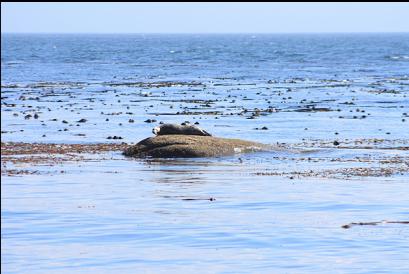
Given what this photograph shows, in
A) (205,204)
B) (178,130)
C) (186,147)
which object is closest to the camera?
(205,204)

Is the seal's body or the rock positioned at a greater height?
the seal's body

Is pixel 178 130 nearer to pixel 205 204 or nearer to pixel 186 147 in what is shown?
pixel 186 147

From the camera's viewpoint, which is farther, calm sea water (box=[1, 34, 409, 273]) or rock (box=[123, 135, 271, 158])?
rock (box=[123, 135, 271, 158])

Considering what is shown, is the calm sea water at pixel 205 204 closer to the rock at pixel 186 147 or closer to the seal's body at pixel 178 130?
the rock at pixel 186 147

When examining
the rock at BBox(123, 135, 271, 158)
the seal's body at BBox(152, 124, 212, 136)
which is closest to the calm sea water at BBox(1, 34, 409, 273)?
the rock at BBox(123, 135, 271, 158)

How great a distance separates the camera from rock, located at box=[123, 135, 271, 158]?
21.2 meters

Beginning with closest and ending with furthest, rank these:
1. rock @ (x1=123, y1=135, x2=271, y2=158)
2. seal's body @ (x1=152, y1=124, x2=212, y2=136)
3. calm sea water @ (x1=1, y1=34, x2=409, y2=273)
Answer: calm sea water @ (x1=1, y1=34, x2=409, y2=273) < rock @ (x1=123, y1=135, x2=271, y2=158) < seal's body @ (x1=152, y1=124, x2=212, y2=136)

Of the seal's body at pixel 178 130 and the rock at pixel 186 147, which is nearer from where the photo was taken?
the rock at pixel 186 147

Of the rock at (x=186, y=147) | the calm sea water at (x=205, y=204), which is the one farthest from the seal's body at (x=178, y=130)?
the calm sea water at (x=205, y=204)

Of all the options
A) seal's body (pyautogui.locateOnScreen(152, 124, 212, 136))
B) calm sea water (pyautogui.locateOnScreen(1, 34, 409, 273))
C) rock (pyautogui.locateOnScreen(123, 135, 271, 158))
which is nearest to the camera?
calm sea water (pyautogui.locateOnScreen(1, 34, 409, 273))

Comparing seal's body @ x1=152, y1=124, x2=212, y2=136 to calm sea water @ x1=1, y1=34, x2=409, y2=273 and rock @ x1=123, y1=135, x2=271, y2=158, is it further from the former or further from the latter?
calm sea water @ x1=1, y1=34, x2=409, y2=273

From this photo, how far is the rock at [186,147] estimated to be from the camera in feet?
69.7

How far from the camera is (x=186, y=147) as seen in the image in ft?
69.9

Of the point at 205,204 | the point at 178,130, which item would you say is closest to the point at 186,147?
the point at 178,130
